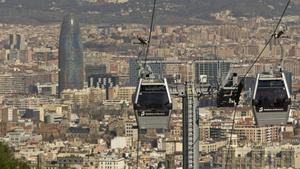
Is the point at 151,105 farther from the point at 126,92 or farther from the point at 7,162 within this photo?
the point at 126,92

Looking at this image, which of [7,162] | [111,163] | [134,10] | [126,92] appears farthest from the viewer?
[134,10]

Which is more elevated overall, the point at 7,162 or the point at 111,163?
the point at 7,162

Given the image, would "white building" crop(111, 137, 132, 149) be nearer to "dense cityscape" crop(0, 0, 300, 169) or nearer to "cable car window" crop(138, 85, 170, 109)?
"dense cityscape" crop(0, 0, 300, 169)

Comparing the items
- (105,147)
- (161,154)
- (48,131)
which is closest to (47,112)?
(48,131)

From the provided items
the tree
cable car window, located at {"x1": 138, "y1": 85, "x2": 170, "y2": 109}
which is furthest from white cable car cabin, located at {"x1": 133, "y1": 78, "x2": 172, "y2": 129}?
the tree

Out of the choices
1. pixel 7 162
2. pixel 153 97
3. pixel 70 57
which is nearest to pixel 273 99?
pixel 153 97

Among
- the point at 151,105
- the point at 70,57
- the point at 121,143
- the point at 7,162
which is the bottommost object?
the point at 70,57
